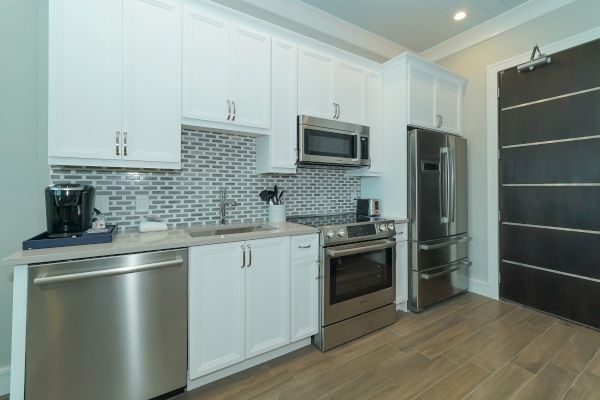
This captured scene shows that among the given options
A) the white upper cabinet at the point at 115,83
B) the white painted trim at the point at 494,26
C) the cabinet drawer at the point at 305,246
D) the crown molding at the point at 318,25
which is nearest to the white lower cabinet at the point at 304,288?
the cabinet drawer at the point at 305,246

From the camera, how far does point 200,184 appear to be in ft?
7.49

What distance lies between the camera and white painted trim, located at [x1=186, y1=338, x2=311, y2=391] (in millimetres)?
Answer: 1739

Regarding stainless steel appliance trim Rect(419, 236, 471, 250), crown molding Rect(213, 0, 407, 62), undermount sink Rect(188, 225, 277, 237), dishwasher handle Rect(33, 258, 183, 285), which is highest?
crown molding Rect(213, 0, 407, 62)

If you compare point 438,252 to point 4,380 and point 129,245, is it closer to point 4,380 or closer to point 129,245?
point 129,245

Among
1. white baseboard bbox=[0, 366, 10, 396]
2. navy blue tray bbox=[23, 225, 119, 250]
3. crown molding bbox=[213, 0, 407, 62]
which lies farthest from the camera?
crown molding bbox=[213, 0, 407, 62]

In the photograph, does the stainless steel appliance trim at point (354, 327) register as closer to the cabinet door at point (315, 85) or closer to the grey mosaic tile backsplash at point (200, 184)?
the grey mosaic tile backsplash at point (200, 184)

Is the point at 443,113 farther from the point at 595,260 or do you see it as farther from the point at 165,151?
the point at 165,151

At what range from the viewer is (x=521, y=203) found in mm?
2877

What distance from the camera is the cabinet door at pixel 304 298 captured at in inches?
81.0

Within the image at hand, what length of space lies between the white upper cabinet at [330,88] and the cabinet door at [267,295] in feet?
4.27

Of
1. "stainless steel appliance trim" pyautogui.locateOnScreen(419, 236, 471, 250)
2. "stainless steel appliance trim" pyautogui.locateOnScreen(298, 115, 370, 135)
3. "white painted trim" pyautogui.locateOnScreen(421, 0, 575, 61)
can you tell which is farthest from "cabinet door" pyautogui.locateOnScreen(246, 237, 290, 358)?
"white painted trim" pyautogui.locateOnScreen(421, 0, 575, 61)

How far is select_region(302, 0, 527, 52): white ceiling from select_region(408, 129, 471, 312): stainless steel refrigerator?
130 cm

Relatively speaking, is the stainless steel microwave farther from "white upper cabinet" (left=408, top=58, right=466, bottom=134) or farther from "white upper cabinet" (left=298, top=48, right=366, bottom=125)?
"white upper cabinet" (left=408, top=58, right=466, bottom=134)

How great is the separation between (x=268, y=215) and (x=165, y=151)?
110 cm
